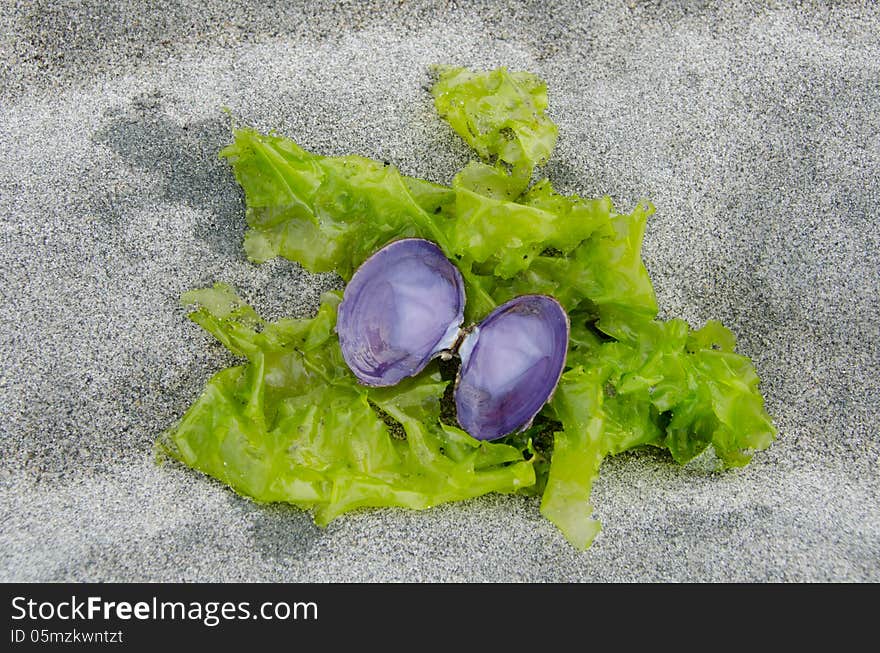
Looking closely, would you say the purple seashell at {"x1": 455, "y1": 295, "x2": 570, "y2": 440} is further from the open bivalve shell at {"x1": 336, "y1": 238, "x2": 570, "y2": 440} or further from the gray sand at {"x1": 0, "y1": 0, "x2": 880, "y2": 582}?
the gray sand at {"x1": 0, "y1": 0, "x2": 880, "y2": 582}

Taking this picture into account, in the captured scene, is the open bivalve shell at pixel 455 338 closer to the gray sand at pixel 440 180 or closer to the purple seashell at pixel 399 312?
the purple seashell at pixel 399 312

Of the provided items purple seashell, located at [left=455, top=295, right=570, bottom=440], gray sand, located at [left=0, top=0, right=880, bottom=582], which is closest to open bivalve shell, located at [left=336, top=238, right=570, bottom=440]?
purple seashell, located at [left=455, top=295, right=570, bottom=440]

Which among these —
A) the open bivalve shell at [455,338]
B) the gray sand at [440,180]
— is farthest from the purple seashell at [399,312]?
the gray sand at [440,180]

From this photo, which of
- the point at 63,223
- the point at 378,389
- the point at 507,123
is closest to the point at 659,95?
the point at 507,123

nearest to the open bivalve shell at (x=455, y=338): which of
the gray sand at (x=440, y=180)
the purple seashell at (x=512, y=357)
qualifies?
the purple seashell at (x=512, y=357)

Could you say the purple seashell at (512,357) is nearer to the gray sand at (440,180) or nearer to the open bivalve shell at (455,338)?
the open bivalve shell at (455,338)
